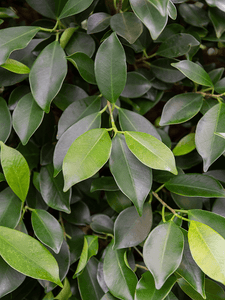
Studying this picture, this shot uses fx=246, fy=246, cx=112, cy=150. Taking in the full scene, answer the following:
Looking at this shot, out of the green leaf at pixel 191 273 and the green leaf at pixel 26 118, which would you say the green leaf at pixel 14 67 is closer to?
the green leaf at pixel 26 118

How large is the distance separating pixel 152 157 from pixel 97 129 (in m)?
0.13

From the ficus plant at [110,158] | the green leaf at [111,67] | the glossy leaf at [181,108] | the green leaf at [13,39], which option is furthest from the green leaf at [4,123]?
the glossy leaf at [181,108]


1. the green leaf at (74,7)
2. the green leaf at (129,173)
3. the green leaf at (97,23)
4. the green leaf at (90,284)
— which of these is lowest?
the green leaf at (90,284)

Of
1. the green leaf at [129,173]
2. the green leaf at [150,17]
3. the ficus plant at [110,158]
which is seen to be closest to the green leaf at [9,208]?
the ficus plant at [110,158]

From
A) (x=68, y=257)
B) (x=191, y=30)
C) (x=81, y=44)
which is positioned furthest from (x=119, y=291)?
(x=191, y=30)

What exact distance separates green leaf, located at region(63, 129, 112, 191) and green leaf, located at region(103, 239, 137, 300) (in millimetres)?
249

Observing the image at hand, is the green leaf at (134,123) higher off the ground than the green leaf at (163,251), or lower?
higher

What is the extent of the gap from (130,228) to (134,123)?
0.79ft

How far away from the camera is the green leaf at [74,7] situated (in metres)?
0.53

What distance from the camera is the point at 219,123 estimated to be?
53 cm

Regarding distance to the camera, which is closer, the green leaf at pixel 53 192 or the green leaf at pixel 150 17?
the green leaf at pixel 150 17

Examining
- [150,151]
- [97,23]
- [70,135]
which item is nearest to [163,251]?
[150,151]

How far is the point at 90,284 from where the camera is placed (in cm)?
62

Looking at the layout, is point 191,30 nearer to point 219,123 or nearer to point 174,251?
point 219,123
